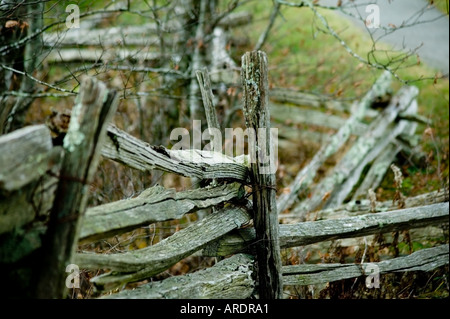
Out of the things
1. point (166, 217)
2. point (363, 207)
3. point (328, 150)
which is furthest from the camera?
point (328, 150)

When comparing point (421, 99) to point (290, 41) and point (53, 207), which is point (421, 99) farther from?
point (53, 207)

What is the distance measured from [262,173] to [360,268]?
127 cm

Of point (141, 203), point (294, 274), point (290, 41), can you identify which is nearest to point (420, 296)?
point (294, 274)

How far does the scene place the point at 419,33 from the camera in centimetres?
953

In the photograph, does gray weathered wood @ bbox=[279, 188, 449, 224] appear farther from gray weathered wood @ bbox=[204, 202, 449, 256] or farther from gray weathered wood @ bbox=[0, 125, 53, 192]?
gray weathered wood @ bbox=[0, 125, 53, 192]

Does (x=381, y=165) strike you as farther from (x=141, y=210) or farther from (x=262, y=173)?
(x=141, y=210)

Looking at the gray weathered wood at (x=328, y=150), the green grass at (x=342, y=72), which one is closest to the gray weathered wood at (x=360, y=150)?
the gray weathered wood at (x=328, y=150)

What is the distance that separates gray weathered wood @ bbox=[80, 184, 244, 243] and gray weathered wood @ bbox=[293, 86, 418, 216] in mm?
2425

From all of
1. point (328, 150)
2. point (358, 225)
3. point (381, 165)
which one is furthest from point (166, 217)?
point (381, 165)

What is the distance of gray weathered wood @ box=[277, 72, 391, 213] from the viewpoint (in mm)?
5141

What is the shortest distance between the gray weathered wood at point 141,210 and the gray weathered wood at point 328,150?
2.52 meters

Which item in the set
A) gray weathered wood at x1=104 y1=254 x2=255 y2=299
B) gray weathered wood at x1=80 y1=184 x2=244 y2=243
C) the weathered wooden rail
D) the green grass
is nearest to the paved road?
the green grass

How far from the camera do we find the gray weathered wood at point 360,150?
5279 mm

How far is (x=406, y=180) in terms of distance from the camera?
19.4 ft
